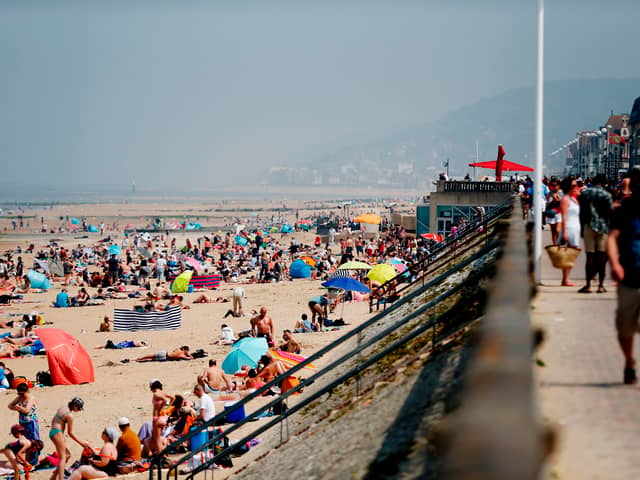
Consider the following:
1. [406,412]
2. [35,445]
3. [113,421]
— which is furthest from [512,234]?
[113,421]

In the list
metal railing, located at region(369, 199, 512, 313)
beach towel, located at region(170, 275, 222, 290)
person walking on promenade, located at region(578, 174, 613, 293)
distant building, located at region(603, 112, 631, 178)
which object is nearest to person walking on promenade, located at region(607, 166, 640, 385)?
person walking on promenade, located at region(578, 174, 613, 293)

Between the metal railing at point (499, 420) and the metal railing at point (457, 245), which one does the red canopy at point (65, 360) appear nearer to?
the metal railing at point (457, 245)

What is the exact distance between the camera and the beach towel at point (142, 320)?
20484mm

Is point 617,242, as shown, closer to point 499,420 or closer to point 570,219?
point 570,219

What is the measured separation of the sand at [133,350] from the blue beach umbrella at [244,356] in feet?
2.78

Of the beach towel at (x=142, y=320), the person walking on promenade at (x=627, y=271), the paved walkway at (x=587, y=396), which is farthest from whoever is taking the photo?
the beach towel at (x=142, y=320)

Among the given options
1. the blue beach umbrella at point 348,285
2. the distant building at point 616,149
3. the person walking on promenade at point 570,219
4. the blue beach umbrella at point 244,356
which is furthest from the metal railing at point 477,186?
the person walking on promenade at point 570,219

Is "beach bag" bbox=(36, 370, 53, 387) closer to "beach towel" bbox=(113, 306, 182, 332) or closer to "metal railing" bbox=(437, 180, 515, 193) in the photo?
"beach towel" bbox=(113, 306, 182, 332)

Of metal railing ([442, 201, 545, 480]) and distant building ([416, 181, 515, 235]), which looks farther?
distant building ([416, 181, 515, 235])

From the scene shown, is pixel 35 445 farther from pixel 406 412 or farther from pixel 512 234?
pixel 512 234

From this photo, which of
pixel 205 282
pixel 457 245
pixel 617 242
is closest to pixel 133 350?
pixel 457 245

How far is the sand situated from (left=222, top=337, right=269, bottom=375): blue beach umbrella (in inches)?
33.4

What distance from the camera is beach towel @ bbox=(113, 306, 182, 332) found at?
20.5 metres

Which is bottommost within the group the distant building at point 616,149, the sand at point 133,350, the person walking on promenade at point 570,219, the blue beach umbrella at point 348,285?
the sand at point 133,350
